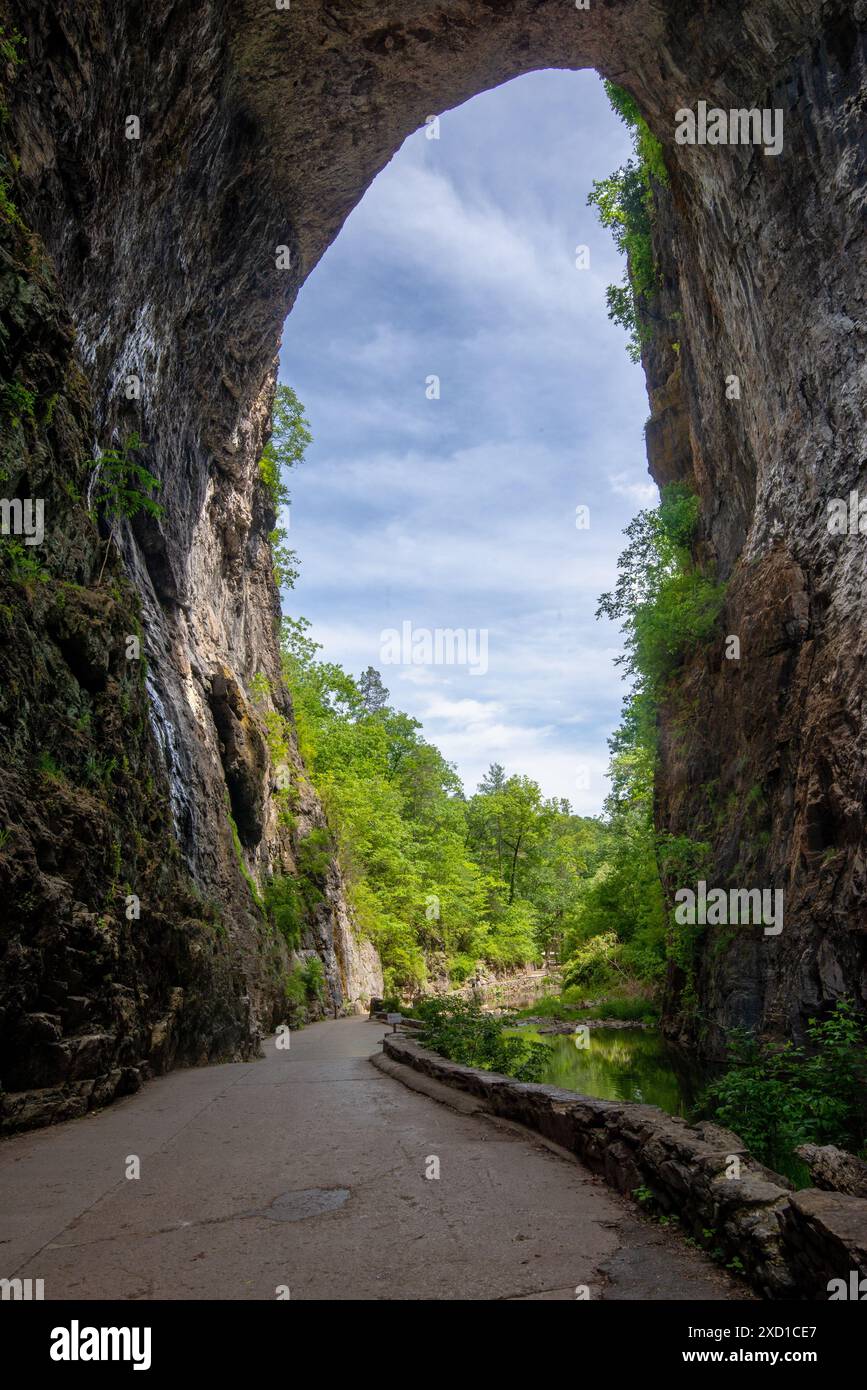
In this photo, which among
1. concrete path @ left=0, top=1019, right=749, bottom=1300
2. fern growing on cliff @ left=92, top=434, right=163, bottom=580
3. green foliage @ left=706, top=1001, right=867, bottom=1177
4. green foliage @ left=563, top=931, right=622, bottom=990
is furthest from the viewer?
green foliage @ left=563, top=931, right=622, bottom=990

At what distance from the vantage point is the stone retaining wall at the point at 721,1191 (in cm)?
293

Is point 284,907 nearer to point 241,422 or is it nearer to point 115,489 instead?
point 241,422

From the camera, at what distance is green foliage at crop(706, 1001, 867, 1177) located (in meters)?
5.79

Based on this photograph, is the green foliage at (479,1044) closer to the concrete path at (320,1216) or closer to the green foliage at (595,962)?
the concrete path at (320,1216)

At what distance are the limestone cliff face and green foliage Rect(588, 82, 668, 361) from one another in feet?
7.34

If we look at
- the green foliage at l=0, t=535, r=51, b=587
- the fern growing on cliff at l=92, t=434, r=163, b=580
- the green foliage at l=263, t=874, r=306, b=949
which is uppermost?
the fern growing on cliff at l=92, t=434, r=163, b=580

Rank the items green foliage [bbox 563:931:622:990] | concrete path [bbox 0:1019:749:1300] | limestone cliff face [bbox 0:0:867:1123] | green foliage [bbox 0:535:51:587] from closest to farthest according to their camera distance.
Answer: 1. concrete path [bbox 0:1019:749:1300]
2. green foliage [bbox 0:535:51:587]
3. limestone cliff face [bbox 0:0:867:1123]
4. green foliage [bbox 563:931:622:990]

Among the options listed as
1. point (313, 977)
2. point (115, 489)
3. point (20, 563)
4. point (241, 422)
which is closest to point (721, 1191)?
point (20, 563)

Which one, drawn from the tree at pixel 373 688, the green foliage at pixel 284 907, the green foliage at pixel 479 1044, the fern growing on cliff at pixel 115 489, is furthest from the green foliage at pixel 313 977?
the tree at pixel 373 688

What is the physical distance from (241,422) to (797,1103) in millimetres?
23154

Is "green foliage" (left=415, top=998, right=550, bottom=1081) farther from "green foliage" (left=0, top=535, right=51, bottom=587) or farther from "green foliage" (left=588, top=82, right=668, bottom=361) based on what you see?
"green foliage" (left=588, top=82, right=668, bottom=361)

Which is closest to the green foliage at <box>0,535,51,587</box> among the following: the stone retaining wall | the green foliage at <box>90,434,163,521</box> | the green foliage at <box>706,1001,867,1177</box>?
the green foliage at <box>90,434,163,521</box>

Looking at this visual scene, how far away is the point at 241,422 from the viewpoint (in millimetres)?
24375
